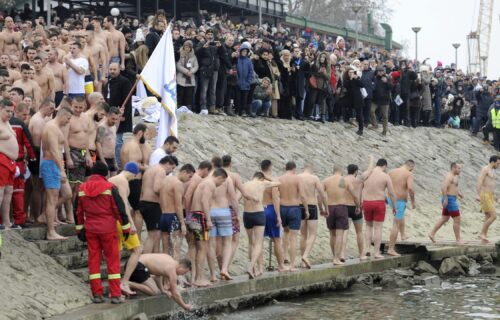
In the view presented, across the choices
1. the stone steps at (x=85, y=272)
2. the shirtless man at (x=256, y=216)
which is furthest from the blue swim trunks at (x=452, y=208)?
the stone steps at (x=85, y=272)

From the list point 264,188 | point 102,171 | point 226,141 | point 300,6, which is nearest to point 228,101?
point 226,141

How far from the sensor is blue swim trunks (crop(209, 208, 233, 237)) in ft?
54.4

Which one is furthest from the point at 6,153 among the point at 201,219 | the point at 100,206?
the point at 201,219

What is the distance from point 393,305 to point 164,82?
5.37 metres

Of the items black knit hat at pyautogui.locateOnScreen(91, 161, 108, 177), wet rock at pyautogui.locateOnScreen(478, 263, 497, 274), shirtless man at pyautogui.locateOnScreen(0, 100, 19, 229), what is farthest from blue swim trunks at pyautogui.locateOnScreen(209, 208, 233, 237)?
wet rock at pyautogui.locateOnScreen(478, 263, 497, 274)

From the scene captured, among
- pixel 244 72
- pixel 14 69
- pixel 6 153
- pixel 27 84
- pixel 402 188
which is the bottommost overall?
pixel 402 188

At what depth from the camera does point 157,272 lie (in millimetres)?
14789

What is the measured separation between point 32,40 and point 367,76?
13264mm

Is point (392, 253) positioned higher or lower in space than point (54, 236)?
lower

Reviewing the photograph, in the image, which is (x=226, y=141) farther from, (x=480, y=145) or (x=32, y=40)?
(x=480, y=145)

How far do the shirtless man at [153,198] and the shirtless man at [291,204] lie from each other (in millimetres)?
3457

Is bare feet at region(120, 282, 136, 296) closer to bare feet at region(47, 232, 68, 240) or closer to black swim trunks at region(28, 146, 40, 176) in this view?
bare feet at region(47, 232, 68, 240)

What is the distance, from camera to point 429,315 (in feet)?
56.1

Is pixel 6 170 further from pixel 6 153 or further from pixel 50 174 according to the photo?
pixel 50 174
